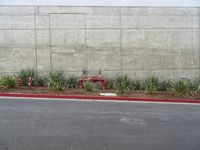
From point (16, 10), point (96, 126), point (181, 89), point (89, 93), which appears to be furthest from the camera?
point (16, 10)

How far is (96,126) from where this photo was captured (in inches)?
424

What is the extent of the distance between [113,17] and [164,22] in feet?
9.58

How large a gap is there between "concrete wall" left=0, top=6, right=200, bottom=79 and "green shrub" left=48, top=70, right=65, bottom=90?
2.00 ft

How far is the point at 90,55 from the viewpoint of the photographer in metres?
21.2

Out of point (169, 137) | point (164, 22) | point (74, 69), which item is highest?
point (164, 22)

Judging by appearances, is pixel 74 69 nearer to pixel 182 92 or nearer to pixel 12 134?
pixel 182 92

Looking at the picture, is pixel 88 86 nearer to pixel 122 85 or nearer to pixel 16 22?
pixel 122 85

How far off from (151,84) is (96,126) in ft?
28.7

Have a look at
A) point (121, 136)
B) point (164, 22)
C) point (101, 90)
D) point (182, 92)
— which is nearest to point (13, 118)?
point (121, 136)

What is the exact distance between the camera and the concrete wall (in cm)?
2095

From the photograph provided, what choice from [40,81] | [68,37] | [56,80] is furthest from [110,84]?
[40,81]

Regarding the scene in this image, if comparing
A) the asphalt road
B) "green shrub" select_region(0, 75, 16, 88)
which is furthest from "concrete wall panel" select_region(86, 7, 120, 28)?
the asphalt road

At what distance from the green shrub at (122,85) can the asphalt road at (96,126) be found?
3.20 metres

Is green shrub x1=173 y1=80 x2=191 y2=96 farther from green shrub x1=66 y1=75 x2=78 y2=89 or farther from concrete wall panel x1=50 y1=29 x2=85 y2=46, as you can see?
concrete wall panel x1=50 y1=29 x2=85 y2=46
